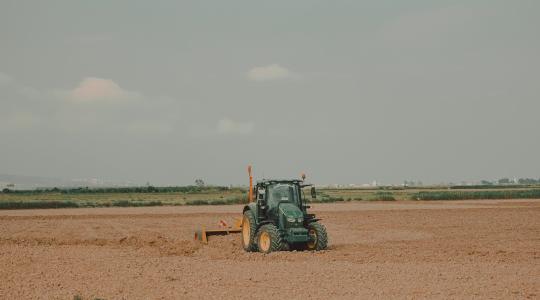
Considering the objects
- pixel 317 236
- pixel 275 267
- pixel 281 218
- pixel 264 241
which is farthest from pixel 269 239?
pixel 275 267

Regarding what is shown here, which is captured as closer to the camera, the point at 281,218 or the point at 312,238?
the point at 281,218

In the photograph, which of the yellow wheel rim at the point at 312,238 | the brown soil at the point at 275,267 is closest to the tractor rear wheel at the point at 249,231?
the brown soil at the point at 275,267

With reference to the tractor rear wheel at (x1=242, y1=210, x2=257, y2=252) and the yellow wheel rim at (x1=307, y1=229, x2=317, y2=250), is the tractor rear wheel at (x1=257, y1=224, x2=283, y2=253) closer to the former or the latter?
the tractor rear wheel at (x1=242, y1=210, x2=257, y2=252)

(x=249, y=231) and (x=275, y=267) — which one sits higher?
(x=249, y=231)

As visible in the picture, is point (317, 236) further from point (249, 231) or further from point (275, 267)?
point (275, 267)

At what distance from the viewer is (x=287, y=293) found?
1395cm

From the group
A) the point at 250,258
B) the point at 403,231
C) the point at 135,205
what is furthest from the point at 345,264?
the point at 135,205

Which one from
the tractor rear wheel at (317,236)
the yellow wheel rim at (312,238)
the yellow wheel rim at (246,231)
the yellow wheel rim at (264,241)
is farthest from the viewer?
the yellow wheel rim at (246,231)

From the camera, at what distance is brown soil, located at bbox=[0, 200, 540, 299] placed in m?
14.3

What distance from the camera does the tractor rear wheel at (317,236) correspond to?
21.2 metres

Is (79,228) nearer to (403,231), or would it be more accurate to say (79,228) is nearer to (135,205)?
(403,231)

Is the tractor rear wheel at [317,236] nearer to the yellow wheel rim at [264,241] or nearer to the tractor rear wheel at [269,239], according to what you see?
the tractor rear wheel at [269,239]

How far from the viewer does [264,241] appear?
20875 mm

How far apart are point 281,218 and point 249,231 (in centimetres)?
153
